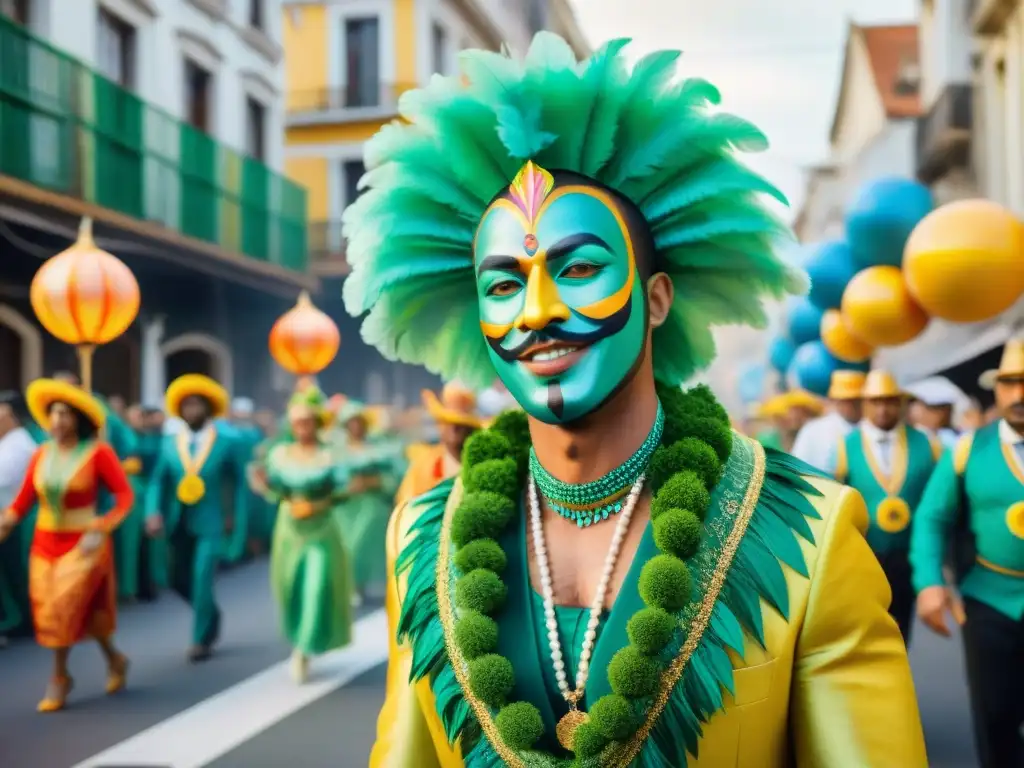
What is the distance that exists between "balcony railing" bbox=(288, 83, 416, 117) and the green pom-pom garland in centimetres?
2702

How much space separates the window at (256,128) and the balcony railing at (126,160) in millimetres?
1133

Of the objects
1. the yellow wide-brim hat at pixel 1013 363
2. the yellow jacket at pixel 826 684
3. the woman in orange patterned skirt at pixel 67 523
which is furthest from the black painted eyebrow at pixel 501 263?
the woman in orange patterned skirt at pixel 67 523

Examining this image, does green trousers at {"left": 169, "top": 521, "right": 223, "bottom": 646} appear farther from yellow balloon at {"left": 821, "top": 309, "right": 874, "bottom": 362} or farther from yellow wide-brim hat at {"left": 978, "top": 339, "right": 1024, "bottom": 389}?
yellow wide-brim hat at {"left": 978, "top": 339, "right": 1024, "bottom": 389}

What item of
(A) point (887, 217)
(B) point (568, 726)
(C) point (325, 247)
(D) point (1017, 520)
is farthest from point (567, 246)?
(C) point (325, 247)

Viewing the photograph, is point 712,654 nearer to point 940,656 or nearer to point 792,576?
point 792,576

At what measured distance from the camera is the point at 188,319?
18938 mm

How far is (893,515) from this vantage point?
7145 millimetres

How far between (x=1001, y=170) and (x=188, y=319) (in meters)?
12.0

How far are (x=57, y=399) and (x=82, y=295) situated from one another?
0.93 m

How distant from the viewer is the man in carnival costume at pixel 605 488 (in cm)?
225

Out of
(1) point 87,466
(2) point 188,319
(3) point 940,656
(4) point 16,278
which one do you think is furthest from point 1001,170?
(1) point 87,466

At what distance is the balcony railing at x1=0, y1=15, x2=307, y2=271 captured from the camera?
41.6 ft

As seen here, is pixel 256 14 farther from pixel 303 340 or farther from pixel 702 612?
pixel 702 612

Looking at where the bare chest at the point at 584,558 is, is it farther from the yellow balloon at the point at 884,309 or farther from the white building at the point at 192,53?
the white building at the point at 192,53
